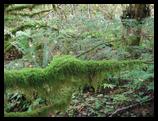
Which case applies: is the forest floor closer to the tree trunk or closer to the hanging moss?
the tree trunk

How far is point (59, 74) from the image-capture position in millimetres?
2920

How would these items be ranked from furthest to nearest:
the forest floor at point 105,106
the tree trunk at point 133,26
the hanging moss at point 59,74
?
the tree trunk at point 133,26 → the forest floor at point 105,106 → the hanging moss at point 59,74

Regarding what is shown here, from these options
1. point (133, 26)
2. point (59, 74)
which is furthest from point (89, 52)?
point (59, 74)

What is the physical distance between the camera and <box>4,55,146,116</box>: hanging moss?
289 cm

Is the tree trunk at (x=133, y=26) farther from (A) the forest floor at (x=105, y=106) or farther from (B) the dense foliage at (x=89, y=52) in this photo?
(A) the forest floor at (x=105, y=106)

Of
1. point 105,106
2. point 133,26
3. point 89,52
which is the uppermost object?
point 133,26

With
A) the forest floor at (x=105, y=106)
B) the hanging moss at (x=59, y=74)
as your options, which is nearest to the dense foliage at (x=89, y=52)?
the forest floor at (x=105, y=106)

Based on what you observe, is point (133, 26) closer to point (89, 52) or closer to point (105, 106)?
point (89, 52)

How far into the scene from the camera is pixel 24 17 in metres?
5.69

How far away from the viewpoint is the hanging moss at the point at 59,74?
2893 millimetres

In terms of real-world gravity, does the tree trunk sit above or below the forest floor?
above

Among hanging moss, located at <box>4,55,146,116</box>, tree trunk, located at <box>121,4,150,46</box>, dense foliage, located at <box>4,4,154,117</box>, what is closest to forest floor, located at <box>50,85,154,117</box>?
dense foliage, located at <box>4,4,154,117</box>

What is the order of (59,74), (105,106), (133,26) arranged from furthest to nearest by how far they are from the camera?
1. (133,26)
2. (105,106)
3. (59,74)
